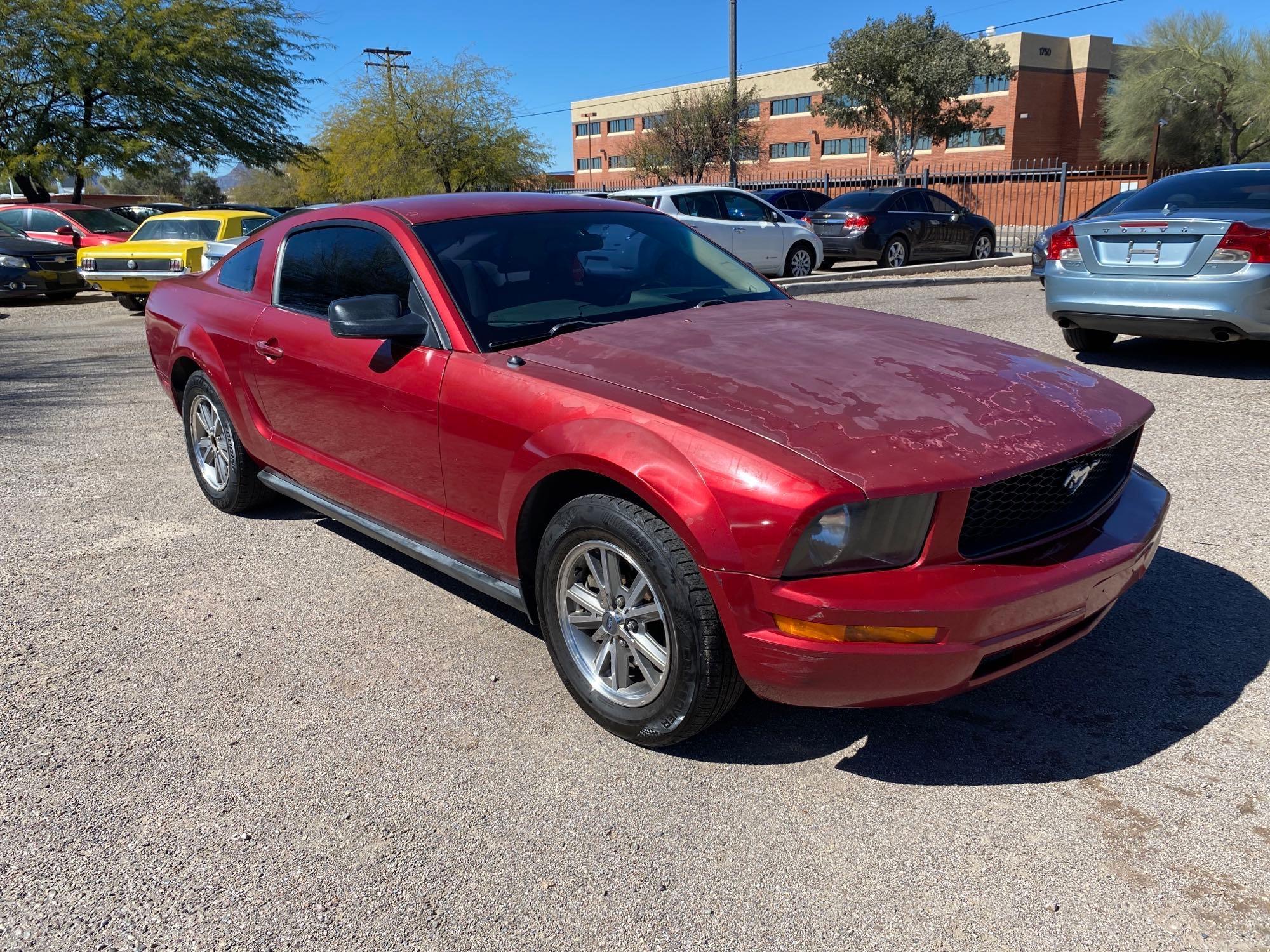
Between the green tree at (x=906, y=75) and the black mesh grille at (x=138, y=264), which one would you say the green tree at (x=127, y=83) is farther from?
the green tree at (x=906, y=75)

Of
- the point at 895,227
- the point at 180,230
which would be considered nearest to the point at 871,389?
the point at 180,230

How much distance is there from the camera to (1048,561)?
271cm

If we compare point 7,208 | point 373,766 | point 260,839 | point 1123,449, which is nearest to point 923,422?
point 1123,449

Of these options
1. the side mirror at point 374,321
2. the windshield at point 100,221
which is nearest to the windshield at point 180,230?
the windshield at point 100,221

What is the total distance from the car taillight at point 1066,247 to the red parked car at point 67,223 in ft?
49.1

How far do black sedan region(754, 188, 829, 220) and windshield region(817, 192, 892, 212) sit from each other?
5035 millimetres

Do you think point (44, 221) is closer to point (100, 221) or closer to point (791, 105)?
point (100, 221)

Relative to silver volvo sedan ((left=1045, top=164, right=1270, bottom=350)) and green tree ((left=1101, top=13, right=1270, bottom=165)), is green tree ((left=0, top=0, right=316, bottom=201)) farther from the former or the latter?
green tree ((left=1101, top=13, right=1270, bottom=165))

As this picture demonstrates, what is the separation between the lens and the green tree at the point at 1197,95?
43812 mm

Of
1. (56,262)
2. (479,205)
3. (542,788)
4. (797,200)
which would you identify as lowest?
(542,788)

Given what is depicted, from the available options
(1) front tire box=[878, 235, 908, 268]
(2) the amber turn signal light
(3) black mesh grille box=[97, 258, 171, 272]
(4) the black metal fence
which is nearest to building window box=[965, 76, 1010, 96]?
(4) the black metal fence

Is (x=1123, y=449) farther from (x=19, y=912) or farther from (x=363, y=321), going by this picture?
(x=19, y=912)

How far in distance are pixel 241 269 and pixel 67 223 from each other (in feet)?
49.8

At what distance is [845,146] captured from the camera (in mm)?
65062
